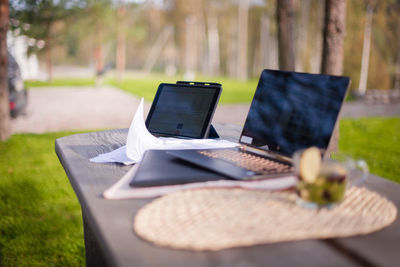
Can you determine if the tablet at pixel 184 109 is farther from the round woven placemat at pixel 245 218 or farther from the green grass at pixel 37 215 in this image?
the green grass at pixel 37 215

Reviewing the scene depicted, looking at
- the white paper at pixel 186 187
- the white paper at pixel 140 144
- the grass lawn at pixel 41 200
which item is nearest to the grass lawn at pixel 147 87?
the grass lawn at pixel 41 200

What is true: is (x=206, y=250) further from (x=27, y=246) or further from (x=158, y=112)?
(x=27, y=246)

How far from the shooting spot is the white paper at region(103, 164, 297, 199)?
3.53 ft

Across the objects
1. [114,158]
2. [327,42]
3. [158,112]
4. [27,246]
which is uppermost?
[327,42]

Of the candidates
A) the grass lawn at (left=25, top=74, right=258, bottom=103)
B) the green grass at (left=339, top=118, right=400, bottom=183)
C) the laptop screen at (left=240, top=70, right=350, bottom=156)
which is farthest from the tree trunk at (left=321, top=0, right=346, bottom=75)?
the grass lawn at (left=25, top=74, right=258, bottom=103)

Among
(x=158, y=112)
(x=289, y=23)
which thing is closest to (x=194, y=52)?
(x=289, y=23)

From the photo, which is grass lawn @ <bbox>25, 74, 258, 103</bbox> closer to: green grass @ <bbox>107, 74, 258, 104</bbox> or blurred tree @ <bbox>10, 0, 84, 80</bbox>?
green grass @ <bbox>107, 74, 258, 104</bbox>

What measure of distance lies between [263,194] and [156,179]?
0.29 m

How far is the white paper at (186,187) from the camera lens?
1.08m

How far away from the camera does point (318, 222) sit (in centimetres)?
89

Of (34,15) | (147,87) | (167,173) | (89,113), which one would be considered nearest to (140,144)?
(167,173)

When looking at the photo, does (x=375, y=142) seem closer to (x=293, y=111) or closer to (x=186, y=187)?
(x=293, y=111)

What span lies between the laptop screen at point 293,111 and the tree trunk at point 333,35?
12.3 ft

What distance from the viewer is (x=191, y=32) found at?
40.6m
